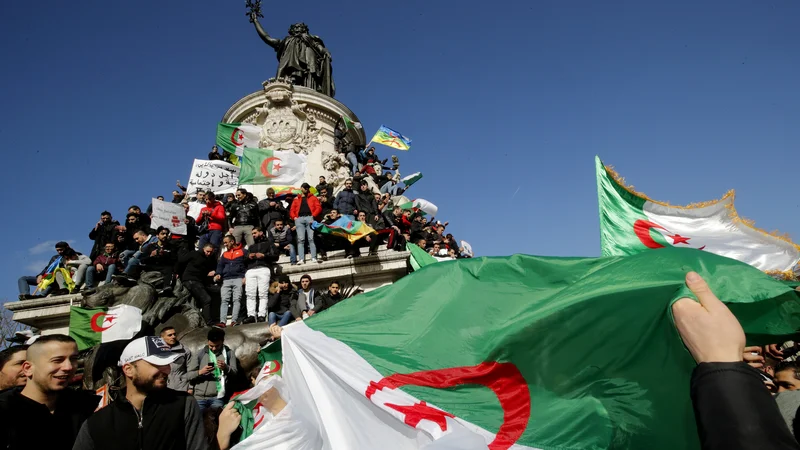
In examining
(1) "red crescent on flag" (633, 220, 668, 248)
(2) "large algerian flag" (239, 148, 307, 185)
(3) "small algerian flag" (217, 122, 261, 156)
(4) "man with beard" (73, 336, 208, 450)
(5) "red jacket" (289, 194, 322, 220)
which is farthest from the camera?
(3) "small algerian flag" (217, 122, 261, 156)

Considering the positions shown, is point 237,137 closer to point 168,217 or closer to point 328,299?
point 168,217

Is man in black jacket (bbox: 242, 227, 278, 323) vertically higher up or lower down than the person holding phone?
higher up

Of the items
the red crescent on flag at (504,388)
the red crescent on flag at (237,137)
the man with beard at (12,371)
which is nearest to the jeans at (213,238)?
the red crescent on flag at (237,137)

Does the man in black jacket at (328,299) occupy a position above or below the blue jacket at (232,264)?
below

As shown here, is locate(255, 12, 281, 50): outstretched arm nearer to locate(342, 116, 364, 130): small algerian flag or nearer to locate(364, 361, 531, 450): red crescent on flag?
locate(342, 116, 364, 130): small algerian flag

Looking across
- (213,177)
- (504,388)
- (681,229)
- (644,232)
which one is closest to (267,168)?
(213,177)

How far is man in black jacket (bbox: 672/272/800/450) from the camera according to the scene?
111 centimetres

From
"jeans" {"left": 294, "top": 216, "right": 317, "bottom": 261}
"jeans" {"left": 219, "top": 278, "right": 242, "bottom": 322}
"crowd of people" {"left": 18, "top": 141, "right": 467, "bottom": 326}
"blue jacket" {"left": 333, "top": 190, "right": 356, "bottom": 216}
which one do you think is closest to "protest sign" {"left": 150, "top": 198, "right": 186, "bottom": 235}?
"crowd of people" {"left": 18, "top": 141, "right": 467, "bottom": 326}

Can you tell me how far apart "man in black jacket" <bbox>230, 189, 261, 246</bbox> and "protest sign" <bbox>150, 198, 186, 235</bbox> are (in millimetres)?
1272

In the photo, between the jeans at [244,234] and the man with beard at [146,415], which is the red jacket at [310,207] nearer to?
the jeans at [244,234]

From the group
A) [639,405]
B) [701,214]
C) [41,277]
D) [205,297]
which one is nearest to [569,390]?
[639,405]

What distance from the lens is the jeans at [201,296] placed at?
10406mm

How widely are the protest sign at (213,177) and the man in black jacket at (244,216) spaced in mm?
4210

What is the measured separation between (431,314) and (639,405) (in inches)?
59.2
